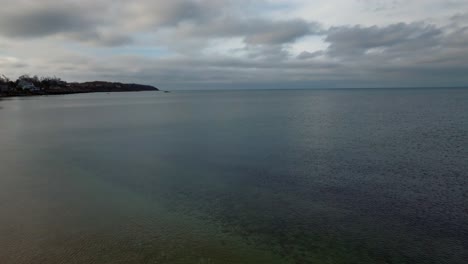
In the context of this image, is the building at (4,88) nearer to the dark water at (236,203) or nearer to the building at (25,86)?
the building at (25,86)

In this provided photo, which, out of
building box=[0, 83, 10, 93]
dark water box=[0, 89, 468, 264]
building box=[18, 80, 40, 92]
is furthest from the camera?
building box=[18, 80, 40, 92]

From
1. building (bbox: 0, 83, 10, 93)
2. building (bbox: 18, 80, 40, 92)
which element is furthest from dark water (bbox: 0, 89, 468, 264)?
building (bbox: 18, 80, 40, 92)

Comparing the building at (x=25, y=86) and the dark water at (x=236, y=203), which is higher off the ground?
the building at (x=25, y=86)

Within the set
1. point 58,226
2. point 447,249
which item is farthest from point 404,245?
point 58,226

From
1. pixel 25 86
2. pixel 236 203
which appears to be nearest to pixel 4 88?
pixel 25 86

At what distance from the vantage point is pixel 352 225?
37.7ft

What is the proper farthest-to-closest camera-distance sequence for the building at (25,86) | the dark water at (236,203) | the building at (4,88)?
the building at (25,86)
the building at (4,88)
the dark water at (236,203)

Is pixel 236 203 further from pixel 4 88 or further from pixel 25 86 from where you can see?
pixel 25 86

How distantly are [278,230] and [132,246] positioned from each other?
4827 millimetres

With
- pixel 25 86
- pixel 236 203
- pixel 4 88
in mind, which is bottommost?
pixel 236 203

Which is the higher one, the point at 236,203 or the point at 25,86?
the point at 25,86

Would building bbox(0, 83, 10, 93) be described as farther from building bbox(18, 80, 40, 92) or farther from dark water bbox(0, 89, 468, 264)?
dark water bbox(0, 89, 468, 264)

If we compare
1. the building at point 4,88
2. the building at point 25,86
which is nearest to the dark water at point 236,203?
the building at point 4,88

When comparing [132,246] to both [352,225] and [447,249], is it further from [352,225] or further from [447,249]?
[447,249]
